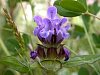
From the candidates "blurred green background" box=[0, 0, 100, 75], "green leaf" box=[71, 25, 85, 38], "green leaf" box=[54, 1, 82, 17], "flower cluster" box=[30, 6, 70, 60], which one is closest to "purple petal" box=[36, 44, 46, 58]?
"flower cluster" box=[30, 6, 70, 60]

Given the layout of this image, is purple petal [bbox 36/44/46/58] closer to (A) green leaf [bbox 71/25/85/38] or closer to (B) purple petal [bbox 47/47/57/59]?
(B) purple petal [bbox 47/47/57/59]

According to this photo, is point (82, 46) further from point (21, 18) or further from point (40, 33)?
point (40, 33)

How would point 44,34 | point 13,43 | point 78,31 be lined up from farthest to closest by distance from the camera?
point 78,31 → point 13,43 → point 44,34

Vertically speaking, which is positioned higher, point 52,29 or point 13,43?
point 52,29

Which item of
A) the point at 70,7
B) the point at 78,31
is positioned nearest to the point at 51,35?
the point at 70,7

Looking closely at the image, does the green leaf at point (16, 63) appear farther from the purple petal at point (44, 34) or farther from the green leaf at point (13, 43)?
the green leaf at point (13, 43)

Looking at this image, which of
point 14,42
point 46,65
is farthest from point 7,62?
point 14,42

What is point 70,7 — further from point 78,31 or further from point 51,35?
point 78,31

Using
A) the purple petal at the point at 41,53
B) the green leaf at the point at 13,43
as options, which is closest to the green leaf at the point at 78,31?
the green leaf at the point at 13,43
